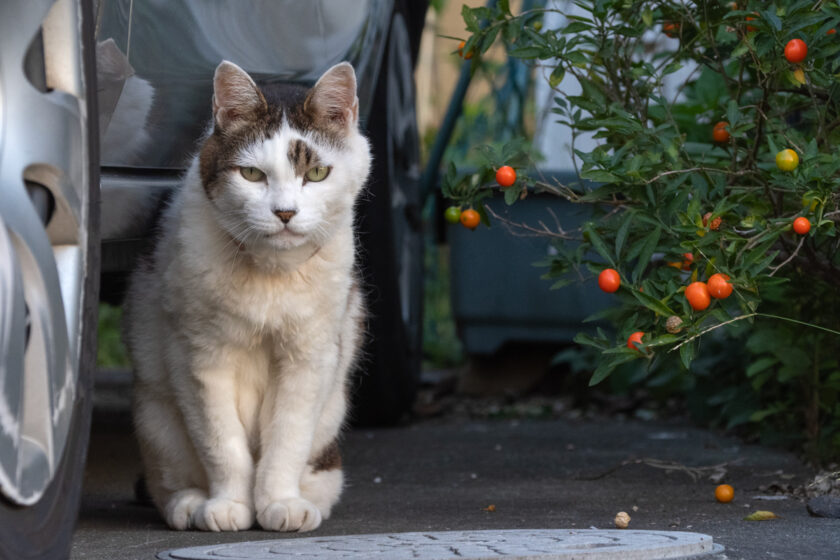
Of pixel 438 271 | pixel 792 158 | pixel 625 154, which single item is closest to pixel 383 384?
pixel 625 154

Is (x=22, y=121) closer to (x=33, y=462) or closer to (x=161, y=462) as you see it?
(x=33, y=462)

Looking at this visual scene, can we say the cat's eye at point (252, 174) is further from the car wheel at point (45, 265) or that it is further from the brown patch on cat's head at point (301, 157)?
the car wheel at point (45, 265)

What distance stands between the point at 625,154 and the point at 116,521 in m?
1.45

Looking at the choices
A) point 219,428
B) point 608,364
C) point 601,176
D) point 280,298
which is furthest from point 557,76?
point 219,428

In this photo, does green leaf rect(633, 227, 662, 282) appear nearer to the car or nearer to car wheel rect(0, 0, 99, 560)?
the car

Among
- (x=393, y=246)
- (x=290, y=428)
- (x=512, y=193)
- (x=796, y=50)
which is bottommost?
(x=290, y=428)

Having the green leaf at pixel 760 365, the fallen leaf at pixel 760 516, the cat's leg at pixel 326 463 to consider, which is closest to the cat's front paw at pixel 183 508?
the cat's leg at pixel 326 463

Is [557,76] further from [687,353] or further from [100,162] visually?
[100,162]

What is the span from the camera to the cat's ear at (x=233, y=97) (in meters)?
2.30

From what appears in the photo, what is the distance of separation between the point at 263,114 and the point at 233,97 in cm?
8

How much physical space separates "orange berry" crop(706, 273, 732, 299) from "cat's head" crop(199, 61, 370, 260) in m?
0.84

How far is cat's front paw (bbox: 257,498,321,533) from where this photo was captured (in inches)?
90.6

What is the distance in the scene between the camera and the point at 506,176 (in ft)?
8.23

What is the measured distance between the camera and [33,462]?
150cm
